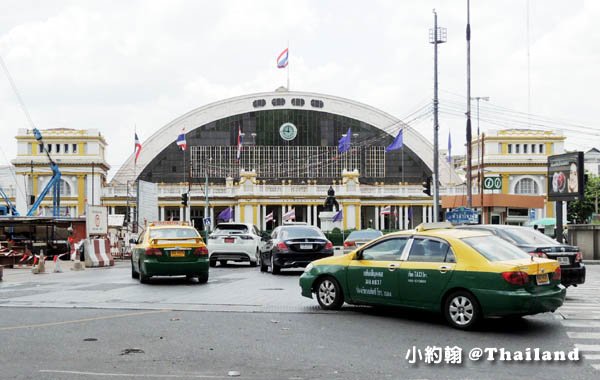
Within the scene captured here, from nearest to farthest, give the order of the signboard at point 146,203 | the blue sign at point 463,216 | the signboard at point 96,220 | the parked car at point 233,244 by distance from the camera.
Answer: the parked car at point 233,244
the signboard at point 96,220
the blue sign at point 463,216
the signboard at point 146,203

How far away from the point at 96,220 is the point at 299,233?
13192 mm

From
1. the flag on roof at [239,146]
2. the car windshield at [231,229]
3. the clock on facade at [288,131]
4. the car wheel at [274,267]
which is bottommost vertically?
the car wheel at [274,267]

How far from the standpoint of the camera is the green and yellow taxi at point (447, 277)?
11.1m

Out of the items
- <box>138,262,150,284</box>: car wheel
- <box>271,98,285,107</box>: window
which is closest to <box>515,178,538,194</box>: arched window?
<box>271,98,285,107</box>: window

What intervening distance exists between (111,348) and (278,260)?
48.0 ft

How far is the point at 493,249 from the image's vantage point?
1198 centimetres

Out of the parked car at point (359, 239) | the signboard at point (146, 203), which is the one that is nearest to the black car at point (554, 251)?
the parked car at point (359, 239)

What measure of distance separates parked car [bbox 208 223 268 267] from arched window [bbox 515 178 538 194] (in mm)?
75422

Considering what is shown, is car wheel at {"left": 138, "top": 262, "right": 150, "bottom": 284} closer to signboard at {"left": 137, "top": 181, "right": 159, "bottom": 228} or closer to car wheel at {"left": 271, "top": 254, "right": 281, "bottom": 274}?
car wheel at {"left": 271, "top": 254, "right": 281, "bottom": 274}

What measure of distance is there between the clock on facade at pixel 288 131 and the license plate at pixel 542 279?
286 ft

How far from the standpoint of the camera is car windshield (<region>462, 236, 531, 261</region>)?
11.7m

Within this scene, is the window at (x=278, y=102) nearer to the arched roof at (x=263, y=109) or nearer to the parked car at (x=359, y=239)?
the arched roof at (x=263, y=109)

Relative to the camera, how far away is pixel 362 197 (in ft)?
289

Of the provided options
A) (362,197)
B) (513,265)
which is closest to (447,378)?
(513,265)
